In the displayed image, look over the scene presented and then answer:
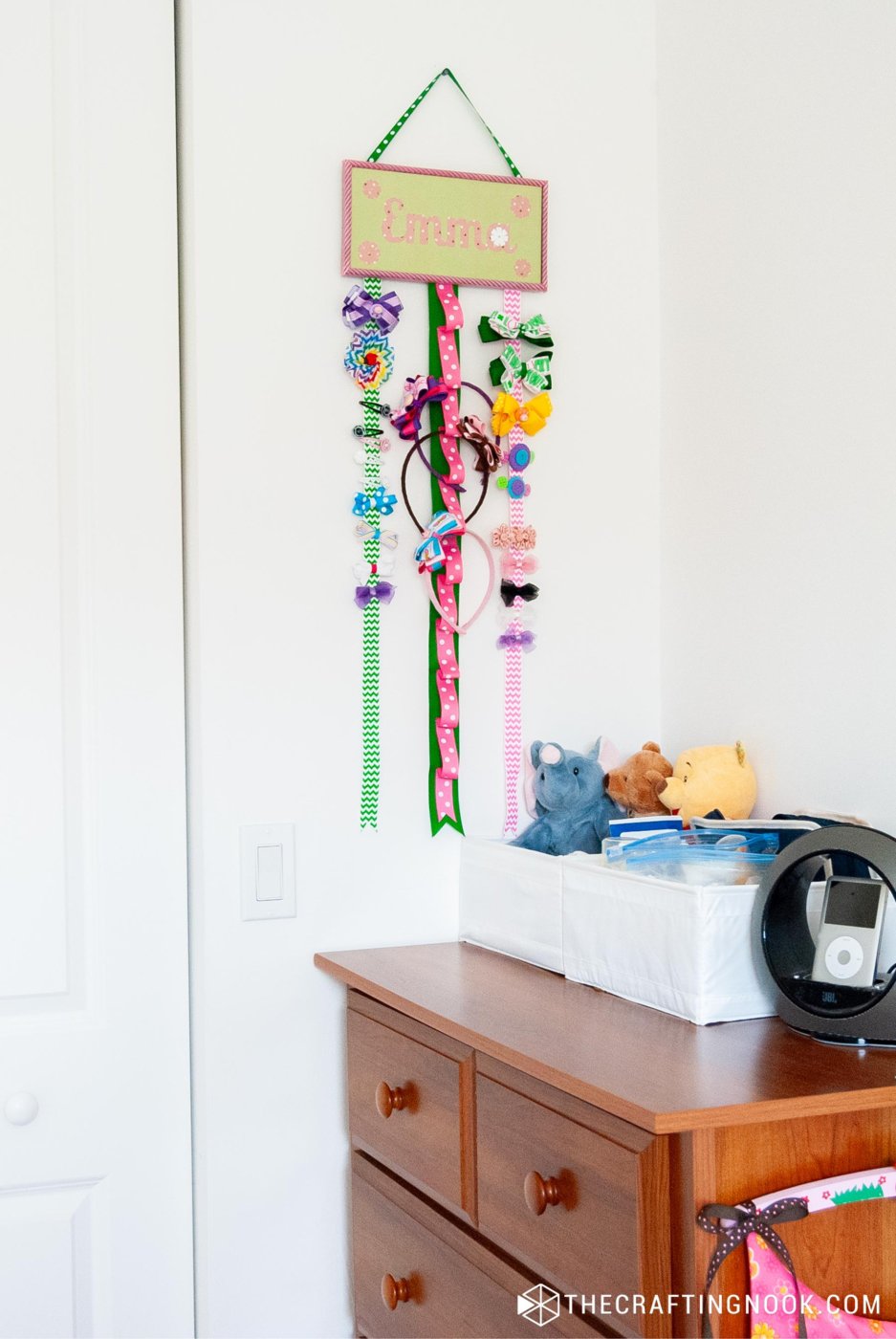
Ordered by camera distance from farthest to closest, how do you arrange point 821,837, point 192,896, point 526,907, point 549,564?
point 549,564
point 192,896
point 526,907
point 821,837

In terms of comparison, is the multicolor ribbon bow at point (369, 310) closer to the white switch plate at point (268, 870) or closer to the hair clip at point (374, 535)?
the hair clip at point (374, 535)

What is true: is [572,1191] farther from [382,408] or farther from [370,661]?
[382,408]

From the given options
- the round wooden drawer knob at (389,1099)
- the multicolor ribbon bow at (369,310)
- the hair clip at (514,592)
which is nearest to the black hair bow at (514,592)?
the hair clip at (514,592)

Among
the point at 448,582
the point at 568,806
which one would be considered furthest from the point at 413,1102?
the point at 448,582

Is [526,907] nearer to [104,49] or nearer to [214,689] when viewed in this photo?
[214,689]

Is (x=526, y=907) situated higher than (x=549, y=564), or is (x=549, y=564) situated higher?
Result: (x=549, y=564)

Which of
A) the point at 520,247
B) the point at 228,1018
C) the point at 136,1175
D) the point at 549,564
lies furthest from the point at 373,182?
the point at 136,1175

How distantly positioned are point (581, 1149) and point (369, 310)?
1072 mm

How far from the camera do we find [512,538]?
1.73m

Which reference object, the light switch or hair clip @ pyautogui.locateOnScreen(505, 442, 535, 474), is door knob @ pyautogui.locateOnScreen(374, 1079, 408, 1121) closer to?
the light switch

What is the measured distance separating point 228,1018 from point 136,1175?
9.2 inches

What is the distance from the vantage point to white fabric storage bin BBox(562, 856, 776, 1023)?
1.22m

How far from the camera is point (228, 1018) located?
1.59 metres

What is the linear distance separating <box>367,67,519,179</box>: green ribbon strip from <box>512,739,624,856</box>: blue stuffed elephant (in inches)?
21.7
